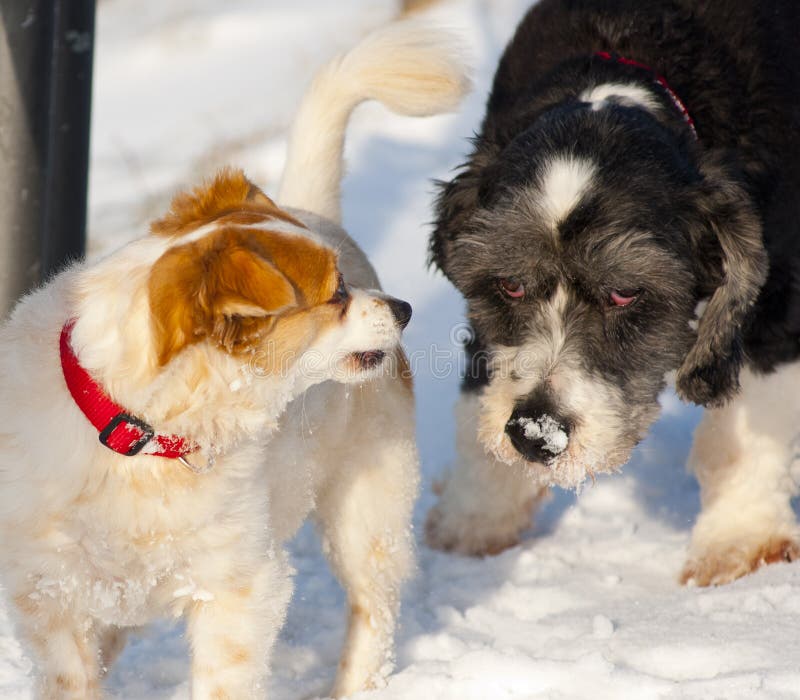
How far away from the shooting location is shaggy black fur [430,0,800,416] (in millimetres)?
3389

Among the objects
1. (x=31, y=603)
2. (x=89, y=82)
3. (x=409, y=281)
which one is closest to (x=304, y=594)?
(x=31, y=603)

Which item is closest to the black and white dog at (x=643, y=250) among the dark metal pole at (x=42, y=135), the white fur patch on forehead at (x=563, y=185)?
the white fur patch on forehead at (x=563, y=185)

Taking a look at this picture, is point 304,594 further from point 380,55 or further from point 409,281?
point 409,281

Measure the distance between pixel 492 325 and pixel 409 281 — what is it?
277 cm

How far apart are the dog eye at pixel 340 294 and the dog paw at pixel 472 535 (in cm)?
181

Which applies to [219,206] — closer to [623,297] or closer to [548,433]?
[548,433]

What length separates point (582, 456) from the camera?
336 cm

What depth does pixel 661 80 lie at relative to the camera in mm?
3859

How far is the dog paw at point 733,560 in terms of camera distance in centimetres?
400

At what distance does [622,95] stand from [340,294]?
57.1 inches

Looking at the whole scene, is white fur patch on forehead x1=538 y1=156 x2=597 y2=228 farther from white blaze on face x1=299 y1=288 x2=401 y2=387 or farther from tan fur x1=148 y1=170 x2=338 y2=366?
tan fur x1=148 y1=170 x2=338 y2=366

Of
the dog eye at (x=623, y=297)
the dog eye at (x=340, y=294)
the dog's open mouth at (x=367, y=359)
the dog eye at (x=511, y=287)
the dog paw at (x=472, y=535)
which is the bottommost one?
the dog paw at (x=472, y=535)

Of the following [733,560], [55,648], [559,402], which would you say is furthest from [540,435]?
[55,648]

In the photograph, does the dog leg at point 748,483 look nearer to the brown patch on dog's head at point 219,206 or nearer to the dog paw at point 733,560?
the dog paw at point 733,560
